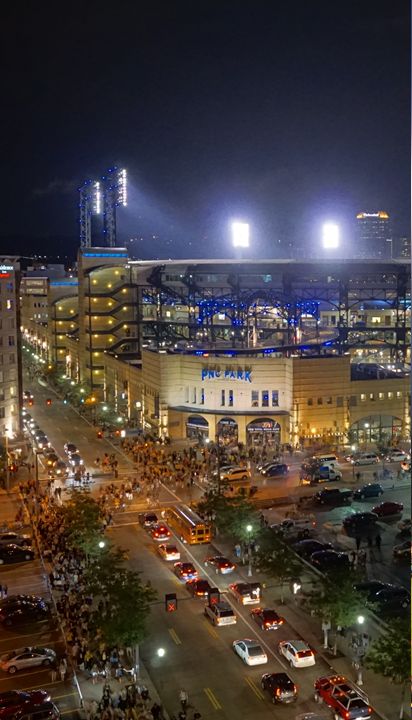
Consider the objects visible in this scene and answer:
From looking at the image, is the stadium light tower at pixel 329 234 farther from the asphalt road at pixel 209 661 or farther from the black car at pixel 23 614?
the black car at pixel 23 614

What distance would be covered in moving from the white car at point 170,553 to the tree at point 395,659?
336 inches

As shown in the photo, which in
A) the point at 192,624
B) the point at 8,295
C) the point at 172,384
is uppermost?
the point at 8,295

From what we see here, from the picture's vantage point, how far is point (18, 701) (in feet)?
46.9

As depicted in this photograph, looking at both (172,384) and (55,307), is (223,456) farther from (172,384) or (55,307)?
(55,307)

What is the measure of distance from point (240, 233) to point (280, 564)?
46.1m

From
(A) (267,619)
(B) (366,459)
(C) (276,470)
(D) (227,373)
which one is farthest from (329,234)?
(A) (267,619)

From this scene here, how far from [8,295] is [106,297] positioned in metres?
20.7

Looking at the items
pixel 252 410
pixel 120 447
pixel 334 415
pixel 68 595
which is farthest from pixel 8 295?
pixel 68 595

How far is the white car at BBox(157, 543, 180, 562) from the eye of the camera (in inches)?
874

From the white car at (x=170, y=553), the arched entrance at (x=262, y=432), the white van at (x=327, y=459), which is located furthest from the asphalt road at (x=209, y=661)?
the arched entrance at (x=262, y=432)

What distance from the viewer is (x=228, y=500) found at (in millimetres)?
24141

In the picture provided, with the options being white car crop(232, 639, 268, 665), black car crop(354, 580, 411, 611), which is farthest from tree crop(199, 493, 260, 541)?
white car crop(232, 639, 268, 665)

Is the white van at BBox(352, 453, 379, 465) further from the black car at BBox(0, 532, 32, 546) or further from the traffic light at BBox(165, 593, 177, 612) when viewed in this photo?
the traffic light at BBox(165, 593, 177, 612)

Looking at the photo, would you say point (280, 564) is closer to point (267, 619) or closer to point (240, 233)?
point (267, 619)
